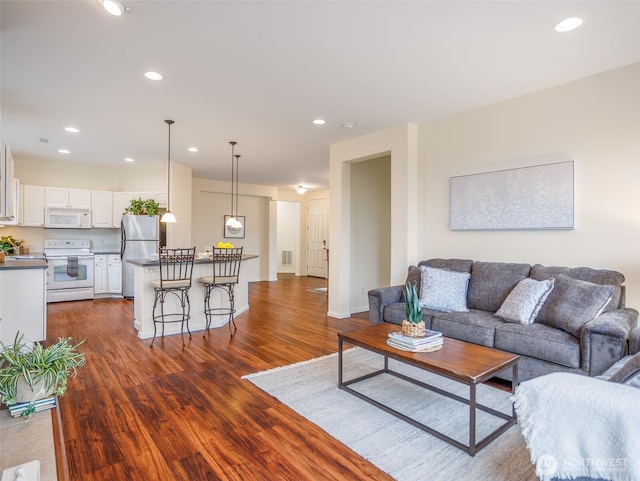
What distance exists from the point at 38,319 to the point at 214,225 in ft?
17.2

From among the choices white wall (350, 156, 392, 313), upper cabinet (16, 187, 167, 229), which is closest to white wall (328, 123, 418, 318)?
white wall (350, 156, 392, 313)

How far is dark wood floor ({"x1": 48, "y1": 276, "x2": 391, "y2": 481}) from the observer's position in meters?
1.85

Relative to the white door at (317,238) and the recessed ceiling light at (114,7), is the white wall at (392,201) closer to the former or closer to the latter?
the recessed ceiling light at (114,7)

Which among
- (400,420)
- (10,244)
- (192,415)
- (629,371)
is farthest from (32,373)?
(10,244)

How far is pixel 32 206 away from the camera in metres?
6.33

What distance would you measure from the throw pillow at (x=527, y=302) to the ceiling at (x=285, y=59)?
1896mm

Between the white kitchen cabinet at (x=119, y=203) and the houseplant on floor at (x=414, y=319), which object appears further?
the white kitchen cabinet at (x=119, y=203)

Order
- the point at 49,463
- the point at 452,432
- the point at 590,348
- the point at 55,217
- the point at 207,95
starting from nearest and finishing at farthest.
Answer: the point at 49,463
the point at 452,432
the point at 590,348
the point at 207,95
the point at 55,217

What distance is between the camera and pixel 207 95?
11.8 feet

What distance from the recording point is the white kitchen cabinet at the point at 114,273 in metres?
6.76

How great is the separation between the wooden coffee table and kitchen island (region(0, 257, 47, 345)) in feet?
11.3

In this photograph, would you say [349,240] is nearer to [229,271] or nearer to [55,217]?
[229,271]

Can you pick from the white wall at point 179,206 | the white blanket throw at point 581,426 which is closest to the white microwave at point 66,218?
the white wall at point 179,206

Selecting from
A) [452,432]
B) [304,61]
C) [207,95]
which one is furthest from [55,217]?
[452,432]
